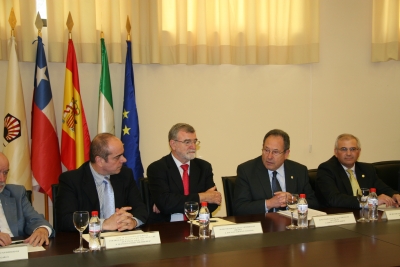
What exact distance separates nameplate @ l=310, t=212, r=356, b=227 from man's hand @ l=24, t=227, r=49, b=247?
165 cm

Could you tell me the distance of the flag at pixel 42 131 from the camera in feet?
16.2

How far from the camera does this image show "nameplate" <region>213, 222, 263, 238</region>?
2976 millimetres

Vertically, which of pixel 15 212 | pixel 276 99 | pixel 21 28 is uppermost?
pixel 21 28

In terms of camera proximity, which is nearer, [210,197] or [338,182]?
[210,197]

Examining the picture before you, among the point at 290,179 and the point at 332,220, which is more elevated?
the point at 290,179

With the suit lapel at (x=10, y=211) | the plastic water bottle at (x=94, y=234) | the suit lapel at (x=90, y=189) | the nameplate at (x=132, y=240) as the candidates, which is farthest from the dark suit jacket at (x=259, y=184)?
the suit lapel at (x=10, y=211)

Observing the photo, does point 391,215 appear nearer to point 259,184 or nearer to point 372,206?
point 372,206

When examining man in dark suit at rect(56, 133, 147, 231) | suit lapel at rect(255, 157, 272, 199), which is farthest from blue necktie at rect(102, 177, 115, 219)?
suit lapel at rect(255, 157, 272, 199)

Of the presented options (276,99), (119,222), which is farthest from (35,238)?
(276,99)

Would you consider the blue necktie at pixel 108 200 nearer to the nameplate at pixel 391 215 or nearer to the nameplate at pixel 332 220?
the nameplate at pixel 332 220

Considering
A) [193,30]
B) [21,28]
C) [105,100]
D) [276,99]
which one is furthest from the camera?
[276,99]

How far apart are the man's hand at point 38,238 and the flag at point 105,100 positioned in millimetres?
2324

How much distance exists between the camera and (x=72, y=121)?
5094mm

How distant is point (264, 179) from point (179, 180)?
2.31ft
